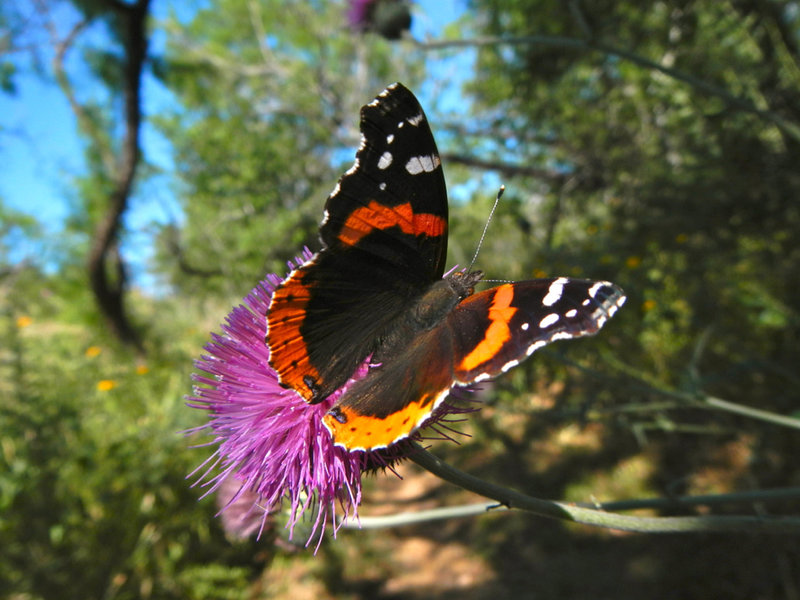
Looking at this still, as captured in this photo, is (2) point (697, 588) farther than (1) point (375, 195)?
Yes

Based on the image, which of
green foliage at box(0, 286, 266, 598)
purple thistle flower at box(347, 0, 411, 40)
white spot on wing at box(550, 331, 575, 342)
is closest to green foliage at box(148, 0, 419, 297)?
purple thistle flower at box(347, 0, 411, 40)

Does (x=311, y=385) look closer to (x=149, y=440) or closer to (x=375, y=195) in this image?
(x=375, y=195)

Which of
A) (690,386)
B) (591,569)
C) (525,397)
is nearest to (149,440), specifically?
(525,397)

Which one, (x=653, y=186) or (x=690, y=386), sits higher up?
(x=653, y=186)

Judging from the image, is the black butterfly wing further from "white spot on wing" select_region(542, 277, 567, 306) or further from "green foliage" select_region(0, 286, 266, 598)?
"green foliage" select_region(0, 286, 266, 598)

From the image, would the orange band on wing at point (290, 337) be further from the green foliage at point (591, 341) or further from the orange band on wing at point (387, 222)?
the green foliage at point (591, 341)

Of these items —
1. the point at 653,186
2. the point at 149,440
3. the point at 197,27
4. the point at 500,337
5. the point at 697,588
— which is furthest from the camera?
the point at 197,27
